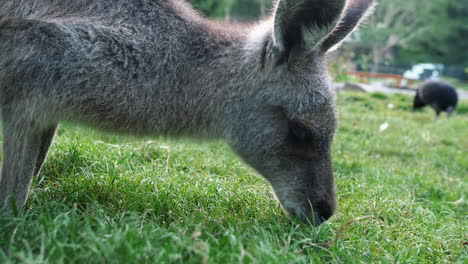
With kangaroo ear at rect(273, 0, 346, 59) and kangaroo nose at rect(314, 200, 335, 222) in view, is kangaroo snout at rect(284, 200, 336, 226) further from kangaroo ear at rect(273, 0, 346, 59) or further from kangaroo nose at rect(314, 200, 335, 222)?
kangaroo ear at rect(273, 0, 346, 59)

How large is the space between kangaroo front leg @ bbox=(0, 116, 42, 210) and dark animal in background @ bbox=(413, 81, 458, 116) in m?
14.3

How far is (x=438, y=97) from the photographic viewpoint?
14750 millimetres

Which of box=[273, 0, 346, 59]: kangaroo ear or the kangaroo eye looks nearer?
box=[273, 0, 346, 59]: kangaroo ear

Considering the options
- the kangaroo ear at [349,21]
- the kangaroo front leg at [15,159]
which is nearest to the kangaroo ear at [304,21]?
the kangaroo ear at [349,21]

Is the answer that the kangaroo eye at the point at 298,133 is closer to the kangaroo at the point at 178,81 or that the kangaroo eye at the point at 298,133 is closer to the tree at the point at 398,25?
the kangaroo at the point at 178,81

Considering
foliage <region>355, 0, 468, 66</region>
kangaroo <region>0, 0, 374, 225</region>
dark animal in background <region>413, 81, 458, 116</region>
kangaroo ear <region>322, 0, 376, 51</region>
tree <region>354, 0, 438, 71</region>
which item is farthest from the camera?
foliage <region>355, 0, 468, 66</region>

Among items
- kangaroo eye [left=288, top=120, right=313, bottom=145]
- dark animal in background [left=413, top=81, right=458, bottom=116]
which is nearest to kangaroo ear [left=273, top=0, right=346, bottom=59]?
kangaroo eye [left=288, top=120, right=313, bottom=145]

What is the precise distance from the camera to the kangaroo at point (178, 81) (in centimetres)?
254

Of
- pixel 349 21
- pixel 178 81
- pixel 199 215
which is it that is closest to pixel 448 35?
pixel 349 21

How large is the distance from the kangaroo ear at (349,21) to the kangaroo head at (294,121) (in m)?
0.10

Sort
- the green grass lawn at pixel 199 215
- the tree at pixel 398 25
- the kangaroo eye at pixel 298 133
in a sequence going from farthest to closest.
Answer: the tree at pixel 398 25, the kangaroo eye at pixel 298 133, the green grass lawn at pixel 199 215

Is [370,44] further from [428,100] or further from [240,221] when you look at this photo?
[240,221]

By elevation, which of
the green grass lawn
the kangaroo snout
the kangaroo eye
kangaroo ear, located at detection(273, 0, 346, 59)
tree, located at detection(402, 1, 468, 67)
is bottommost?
the green grass lawn

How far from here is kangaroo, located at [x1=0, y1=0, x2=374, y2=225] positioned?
2.54 meters
